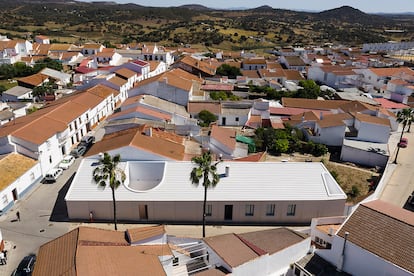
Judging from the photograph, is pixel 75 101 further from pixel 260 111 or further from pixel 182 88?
pixel 260 111

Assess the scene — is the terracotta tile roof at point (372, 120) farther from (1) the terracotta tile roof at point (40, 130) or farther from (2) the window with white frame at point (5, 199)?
(2) the window with white frame at point (5, 199)

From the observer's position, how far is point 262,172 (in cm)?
3694

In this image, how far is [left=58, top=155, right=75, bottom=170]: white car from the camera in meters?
A: 44.5

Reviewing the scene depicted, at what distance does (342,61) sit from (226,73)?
48.1 metres

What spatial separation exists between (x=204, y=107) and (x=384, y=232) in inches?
1596

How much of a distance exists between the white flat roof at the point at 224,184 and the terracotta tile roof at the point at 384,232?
744 cm

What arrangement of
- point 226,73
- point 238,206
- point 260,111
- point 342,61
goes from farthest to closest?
point 342,61, point 226,73, point 260,111, point 238,206

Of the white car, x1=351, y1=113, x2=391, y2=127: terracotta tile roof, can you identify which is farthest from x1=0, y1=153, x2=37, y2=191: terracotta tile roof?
x1=351, y1=113, x2=391, y2=127: terracotta tile roof

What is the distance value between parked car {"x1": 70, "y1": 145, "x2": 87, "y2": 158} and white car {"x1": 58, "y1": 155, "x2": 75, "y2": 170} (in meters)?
1.10

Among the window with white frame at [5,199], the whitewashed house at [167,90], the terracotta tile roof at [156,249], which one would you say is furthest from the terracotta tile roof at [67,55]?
the terracotta tile roof at [156,249]

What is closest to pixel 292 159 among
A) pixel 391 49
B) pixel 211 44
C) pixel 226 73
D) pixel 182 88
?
pixel 182 88

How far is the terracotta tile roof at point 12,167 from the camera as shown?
3656 centimetres

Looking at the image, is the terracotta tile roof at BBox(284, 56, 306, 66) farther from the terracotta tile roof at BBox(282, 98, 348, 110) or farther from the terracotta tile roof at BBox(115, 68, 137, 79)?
the terracotta tile roof at BBox(115, 68, 137, 79)

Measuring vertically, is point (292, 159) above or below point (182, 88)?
below
